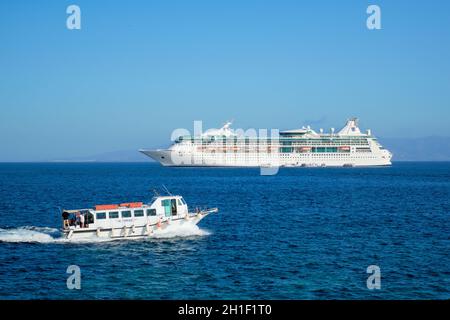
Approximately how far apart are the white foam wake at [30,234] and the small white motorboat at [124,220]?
170cm

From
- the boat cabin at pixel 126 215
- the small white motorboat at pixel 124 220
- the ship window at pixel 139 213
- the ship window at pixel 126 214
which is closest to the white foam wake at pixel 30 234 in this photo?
the small white motorboat at pixel 124 220

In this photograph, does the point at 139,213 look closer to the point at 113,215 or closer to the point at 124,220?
the point at 124,220

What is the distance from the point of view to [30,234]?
118 ft

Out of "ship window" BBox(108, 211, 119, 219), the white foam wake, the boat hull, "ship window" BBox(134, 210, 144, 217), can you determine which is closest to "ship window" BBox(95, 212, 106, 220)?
"ship window" BBox(108, 211, 119, 219)

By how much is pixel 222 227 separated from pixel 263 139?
140865mm

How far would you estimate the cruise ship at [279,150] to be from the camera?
177 m

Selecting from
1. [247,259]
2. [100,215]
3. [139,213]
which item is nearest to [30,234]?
[100,215]

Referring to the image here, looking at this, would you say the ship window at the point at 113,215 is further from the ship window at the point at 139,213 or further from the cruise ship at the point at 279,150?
the cruise ship at the point at 279,150

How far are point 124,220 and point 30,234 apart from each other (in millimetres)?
7533

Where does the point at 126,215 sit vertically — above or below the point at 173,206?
below

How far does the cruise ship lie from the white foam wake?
136723 mm
